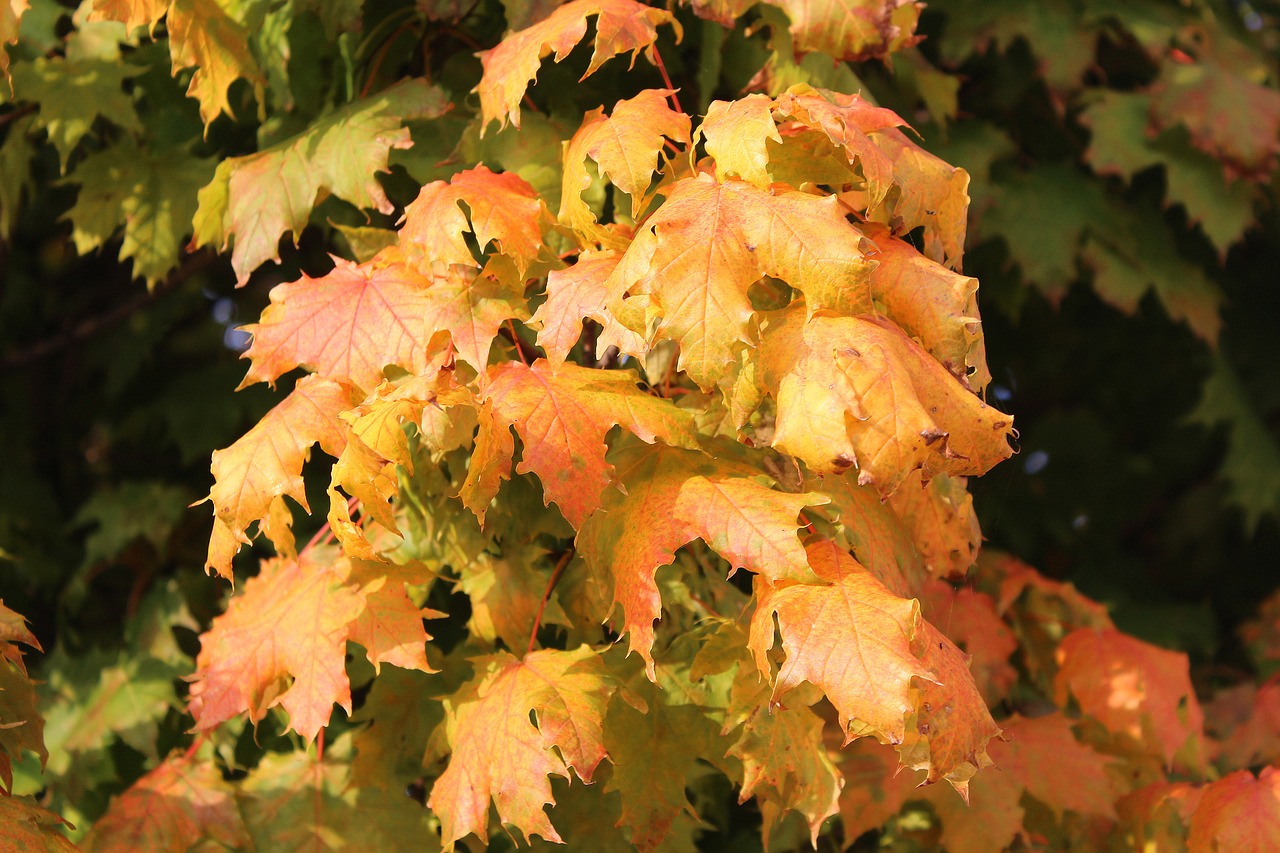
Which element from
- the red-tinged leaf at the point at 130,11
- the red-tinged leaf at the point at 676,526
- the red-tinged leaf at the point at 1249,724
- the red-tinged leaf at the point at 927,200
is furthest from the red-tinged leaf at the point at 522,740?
the red-tinged leaf at the point at 1249,724

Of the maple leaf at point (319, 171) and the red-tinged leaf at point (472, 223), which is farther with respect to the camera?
the maple leaf at point (319, 171)

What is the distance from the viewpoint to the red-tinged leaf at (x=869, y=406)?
3.80 ft

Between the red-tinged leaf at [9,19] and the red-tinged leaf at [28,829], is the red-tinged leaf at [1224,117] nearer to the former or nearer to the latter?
the red-tinged leaf at [9,19]

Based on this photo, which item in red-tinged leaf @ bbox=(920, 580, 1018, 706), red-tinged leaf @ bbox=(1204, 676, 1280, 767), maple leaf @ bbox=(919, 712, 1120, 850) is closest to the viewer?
maple leaf @ bbox=(919, 712, 1120, 850)

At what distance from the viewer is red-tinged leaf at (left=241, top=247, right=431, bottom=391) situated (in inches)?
57.2

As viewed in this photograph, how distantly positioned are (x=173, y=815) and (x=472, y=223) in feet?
3.13

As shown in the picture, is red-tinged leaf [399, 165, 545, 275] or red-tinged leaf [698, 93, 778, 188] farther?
red-tinged leaf [399, 165, 545, 275]

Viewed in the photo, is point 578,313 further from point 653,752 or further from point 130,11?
point 130,11

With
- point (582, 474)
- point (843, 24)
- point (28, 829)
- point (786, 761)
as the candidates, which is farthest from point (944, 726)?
point (28, 829)

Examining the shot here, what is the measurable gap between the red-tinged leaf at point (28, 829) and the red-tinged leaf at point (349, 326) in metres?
0.57

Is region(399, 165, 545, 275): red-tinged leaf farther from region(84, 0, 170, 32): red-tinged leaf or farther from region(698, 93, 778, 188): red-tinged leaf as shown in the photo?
region(84, 0, 170, 32): red-tinged leaf

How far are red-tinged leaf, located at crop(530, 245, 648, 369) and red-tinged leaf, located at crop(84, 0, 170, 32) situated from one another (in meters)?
0.75

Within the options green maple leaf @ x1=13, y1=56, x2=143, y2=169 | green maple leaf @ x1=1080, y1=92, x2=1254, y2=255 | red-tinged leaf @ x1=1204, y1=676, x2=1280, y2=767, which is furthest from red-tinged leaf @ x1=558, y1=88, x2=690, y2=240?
red-tinged leaf @ x1=1204, y1=676, x2=1280, y2=767

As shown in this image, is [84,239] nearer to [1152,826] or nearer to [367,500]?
[367,500]
